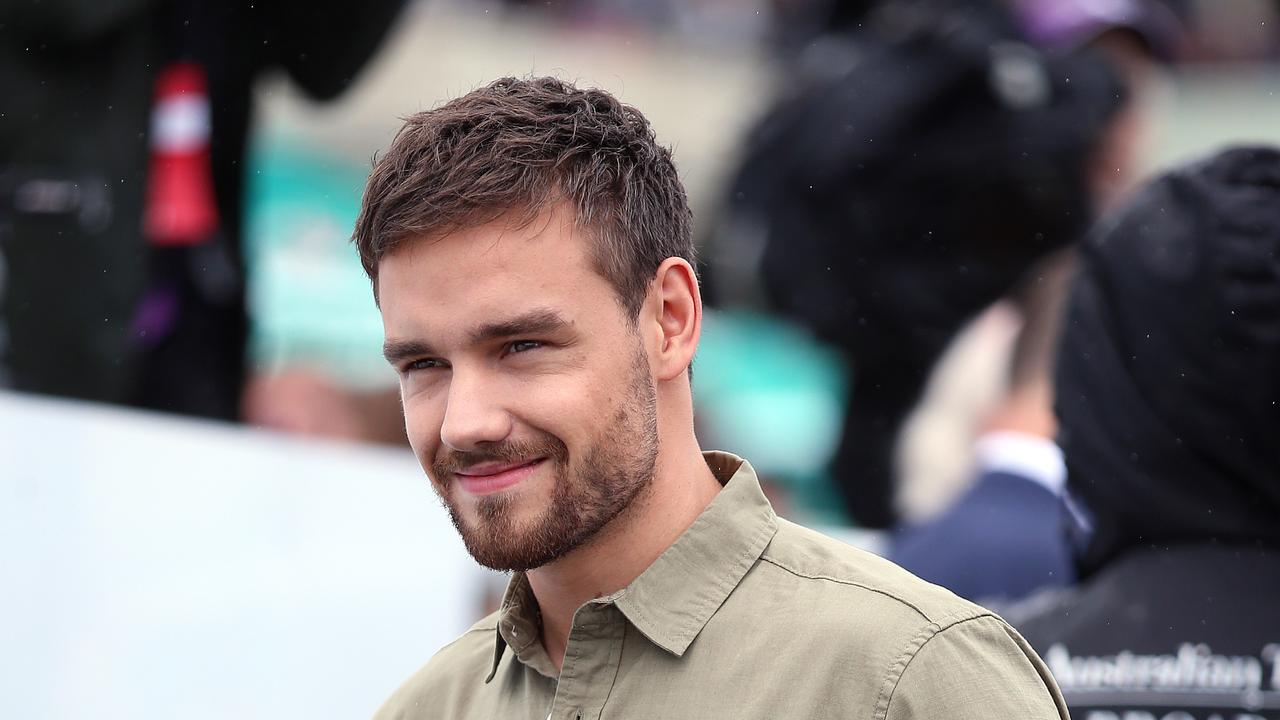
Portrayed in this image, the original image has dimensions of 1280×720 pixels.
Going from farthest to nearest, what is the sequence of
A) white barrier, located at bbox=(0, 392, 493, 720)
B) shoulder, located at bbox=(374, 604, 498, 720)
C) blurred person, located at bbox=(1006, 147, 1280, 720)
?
1. white barrier, located at bbox=(0, 392, 493, 720)
2. blurred person, located at bbox=(1006, 147, 1280, 720)
3. shoulder, located at bbox=(374, 604, 498, 720)

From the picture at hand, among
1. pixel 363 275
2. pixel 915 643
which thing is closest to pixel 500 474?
pixel 915 643

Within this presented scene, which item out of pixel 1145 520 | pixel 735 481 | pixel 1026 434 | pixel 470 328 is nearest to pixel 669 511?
pixel 735 481

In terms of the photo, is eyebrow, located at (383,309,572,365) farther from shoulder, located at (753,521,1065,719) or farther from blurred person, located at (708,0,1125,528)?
blurred person, located at (708,0,1125,528)

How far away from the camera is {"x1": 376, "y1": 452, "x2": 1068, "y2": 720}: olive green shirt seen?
1.31 metres

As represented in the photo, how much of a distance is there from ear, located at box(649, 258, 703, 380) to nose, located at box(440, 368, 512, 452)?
0.17m

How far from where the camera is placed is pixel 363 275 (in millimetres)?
3512

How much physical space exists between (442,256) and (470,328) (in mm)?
79

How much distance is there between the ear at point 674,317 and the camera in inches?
60.3

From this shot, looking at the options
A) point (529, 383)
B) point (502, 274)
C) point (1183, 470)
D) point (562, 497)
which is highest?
point (502, 274)

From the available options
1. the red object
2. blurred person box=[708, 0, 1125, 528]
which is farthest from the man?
the red object

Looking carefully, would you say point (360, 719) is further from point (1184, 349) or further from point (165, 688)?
point (1184, 349)

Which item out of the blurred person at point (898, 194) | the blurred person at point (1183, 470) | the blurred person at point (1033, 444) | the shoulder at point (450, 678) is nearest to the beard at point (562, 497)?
the shoulder at point (450, 678)

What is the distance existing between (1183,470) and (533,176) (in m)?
1.19

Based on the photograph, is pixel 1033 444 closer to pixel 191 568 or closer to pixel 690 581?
pixel 690 581
